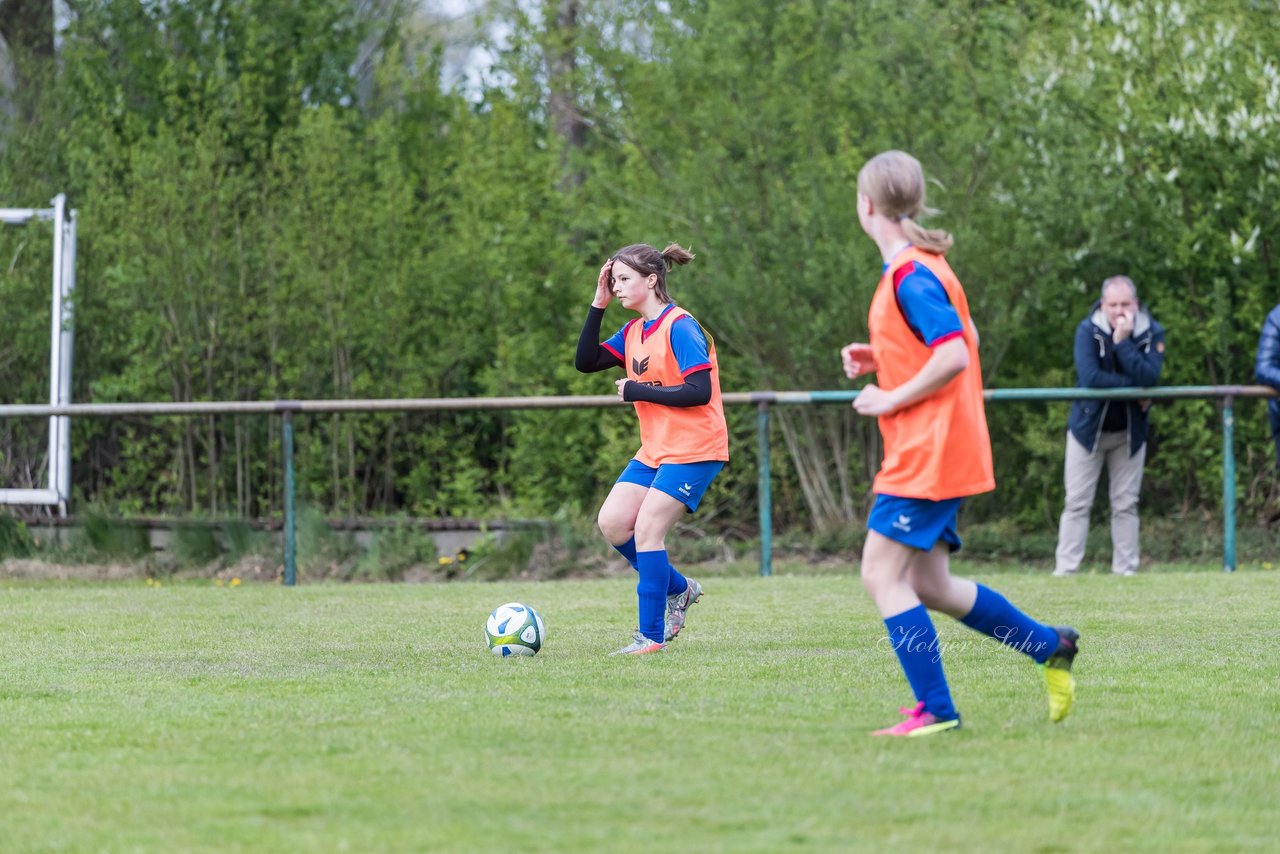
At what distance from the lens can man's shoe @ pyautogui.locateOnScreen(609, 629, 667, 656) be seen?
272 inches

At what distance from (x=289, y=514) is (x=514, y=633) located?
5.01m

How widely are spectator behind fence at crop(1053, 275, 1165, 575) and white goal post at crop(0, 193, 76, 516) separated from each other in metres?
7.18

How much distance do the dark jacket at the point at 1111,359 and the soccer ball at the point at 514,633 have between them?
556cm

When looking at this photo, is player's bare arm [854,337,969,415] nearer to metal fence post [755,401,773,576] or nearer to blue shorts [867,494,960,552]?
blue shorts [867,494,960,552]

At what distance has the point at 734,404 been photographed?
11500mm

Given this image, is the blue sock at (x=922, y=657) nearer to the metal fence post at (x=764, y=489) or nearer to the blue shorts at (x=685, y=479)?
the blue shorts at (x=685, y=479)

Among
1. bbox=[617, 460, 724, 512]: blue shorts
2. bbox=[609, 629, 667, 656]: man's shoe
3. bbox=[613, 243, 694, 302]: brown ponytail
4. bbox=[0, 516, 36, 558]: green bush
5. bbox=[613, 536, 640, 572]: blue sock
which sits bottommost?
bbox=[0, 516, 36, 558]: green bush

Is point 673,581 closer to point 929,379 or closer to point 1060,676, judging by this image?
point 1060,676

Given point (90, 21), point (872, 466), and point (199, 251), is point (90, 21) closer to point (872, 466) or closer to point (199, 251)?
point (199, 251)

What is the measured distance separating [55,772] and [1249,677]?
403 cm

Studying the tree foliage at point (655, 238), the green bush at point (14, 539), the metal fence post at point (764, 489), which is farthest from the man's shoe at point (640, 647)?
the green bush at point (14, 539)

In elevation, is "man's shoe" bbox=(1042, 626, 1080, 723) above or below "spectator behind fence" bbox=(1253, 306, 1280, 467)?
below

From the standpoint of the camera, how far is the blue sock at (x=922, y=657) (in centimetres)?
486

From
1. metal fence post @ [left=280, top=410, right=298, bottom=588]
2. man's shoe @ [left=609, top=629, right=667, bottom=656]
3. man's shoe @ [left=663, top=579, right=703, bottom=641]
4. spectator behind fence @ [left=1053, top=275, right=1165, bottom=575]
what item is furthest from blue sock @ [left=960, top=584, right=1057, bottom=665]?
metal fence post @ [left=280, top=410, right=298, bottom=588]
